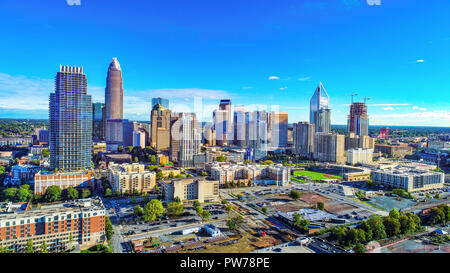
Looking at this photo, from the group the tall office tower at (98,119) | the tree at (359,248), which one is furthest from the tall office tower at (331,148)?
the tall office tower at (98,119)

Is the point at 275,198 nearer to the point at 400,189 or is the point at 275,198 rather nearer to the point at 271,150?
the point at 400,189

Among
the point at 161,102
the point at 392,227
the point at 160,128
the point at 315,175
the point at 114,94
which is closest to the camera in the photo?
the point at 392,227

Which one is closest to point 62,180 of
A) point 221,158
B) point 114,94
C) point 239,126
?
point 221,158

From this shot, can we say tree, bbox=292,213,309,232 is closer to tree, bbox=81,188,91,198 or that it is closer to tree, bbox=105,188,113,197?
tree, bbox=105,188,113,197

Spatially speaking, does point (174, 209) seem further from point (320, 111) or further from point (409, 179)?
point (320, 111)

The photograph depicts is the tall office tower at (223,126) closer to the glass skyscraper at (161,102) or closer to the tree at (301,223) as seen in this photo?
the glass skyscraper at (161,102)
